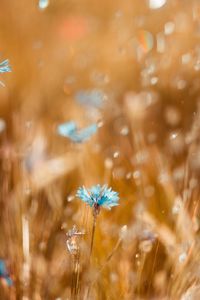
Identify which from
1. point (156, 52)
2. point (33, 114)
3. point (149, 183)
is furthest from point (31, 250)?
point (156, 52)

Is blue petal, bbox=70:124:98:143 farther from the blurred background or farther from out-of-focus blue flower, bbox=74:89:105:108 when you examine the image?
out-of-focus blue flower, bbox=74:89:105:108

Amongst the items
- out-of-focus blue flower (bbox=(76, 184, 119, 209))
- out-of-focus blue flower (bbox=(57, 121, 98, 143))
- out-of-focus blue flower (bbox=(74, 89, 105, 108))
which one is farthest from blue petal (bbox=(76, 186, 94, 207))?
out-of-focus blue flower (bbox=(74, 89, 105, 108))

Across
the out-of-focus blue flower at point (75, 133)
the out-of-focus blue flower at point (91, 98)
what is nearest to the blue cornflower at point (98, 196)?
the out-of-focus blue flower at point (75, 133)

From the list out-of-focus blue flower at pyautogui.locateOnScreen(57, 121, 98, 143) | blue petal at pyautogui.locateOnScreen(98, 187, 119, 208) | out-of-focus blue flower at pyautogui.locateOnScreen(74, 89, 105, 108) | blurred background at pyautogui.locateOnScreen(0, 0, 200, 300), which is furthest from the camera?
out-of-focus blue flower at pyautogui.locateOnScreen(74, 89, 105, 108)

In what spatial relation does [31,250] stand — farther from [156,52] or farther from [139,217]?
[156,52]

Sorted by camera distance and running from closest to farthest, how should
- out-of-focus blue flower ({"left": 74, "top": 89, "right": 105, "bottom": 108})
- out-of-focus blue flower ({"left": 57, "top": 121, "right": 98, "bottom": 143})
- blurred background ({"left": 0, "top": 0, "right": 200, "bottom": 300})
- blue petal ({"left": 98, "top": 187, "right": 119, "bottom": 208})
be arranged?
blue petal ({"left": 98, "top": 187, "right": 119, "bottom": 208}) < blurred background ({"left": 0, "top": 0, "right": 200, "bottom": 300}) < out-of-focus blue flower ({"left": 57, "top": 121, "right": 98, "bottom": 143}) < out-of-focus blue flower ({"left": 74, "top": 89, "right": 105, "bottom": 108})

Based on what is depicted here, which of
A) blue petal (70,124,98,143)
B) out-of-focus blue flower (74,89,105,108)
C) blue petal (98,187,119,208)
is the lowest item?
blue petal (98,187,119,208)

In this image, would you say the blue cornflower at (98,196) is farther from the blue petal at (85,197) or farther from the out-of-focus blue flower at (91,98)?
the out-of-focus blue flower at (91,98)

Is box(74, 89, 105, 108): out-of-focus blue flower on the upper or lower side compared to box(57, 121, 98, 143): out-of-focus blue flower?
upper
